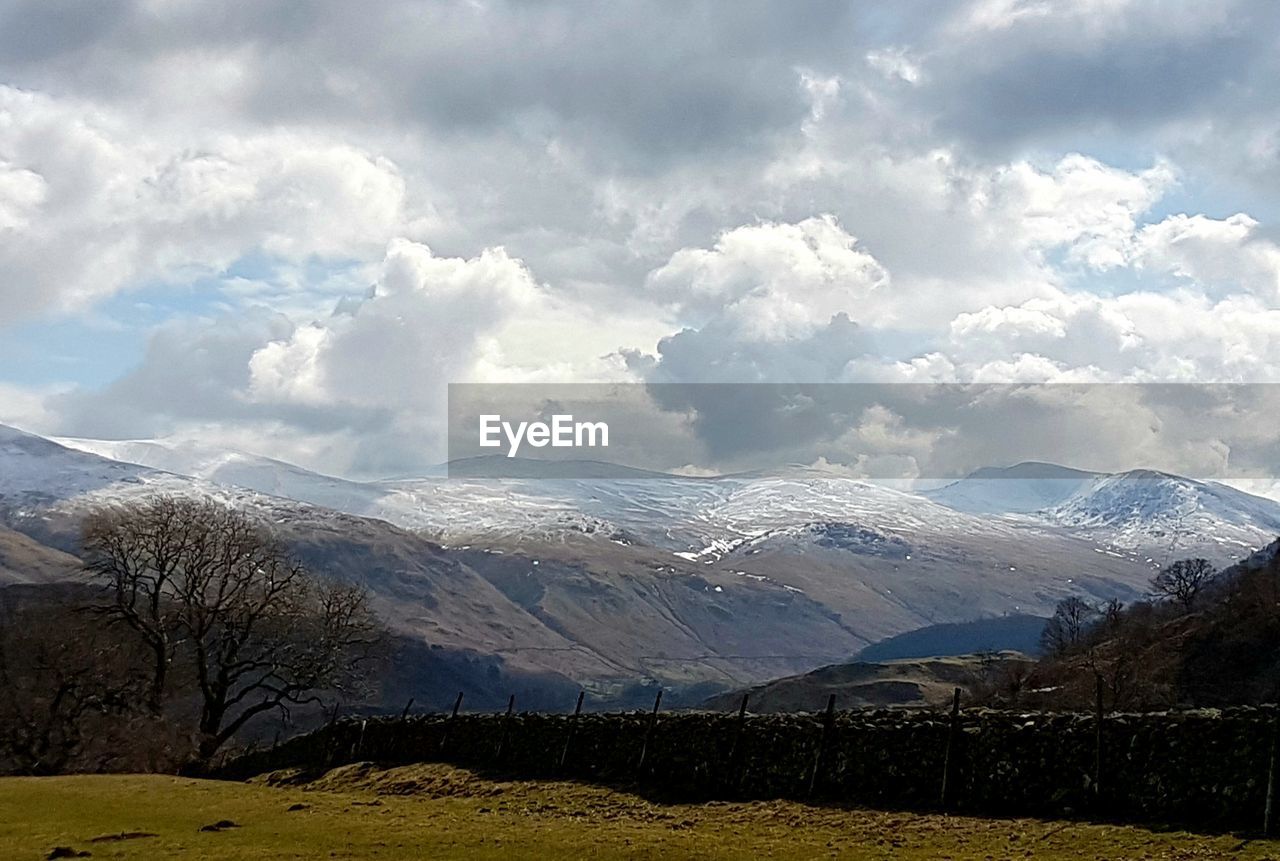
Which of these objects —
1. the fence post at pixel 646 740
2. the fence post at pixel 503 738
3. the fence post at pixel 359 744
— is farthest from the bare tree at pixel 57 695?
the fence post at pixel 646 740

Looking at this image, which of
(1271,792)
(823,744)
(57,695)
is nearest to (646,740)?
(823,744)

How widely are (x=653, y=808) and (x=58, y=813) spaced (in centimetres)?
2219

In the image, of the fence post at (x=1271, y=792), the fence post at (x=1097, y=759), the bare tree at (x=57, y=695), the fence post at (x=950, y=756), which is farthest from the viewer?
the bare tree at (x=57, y=695)

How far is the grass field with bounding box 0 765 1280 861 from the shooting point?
3192 cm

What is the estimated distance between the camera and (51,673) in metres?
76.4

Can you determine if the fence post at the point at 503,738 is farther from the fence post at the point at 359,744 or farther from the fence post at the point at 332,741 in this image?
the fence post at the point at 332,741

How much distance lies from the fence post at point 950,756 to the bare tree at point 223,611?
185ft

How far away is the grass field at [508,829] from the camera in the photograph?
31.9 metres

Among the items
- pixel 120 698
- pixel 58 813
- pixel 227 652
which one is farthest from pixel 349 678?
pixel 58 813

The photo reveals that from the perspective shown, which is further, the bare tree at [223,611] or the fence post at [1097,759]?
the bare tree at [223,611]

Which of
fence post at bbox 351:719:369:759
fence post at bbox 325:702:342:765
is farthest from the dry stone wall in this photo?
fence post at bbox 325:702:342:765

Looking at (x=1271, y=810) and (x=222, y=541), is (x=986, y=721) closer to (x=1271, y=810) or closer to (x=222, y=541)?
(x=1271, y=810)

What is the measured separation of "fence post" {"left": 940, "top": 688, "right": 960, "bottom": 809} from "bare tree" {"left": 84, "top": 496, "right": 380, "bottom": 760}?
56.4m

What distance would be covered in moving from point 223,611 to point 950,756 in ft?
208
